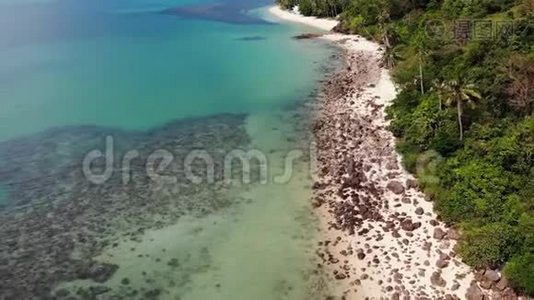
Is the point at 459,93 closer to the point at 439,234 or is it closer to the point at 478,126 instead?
the point at 478,126

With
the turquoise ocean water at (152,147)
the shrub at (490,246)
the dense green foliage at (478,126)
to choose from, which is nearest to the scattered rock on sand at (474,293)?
the shrub at (490,246)

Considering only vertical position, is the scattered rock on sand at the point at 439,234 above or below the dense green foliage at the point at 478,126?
below

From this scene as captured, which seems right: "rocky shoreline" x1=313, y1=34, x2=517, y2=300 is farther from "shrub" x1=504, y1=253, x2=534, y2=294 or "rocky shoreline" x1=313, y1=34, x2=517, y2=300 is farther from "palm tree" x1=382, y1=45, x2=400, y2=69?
"palm tree" x1=382, y1=45, x2=400, y2=69

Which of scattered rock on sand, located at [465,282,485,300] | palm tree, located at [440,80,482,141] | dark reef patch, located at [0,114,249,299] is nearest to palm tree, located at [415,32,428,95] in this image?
palm tree, located at [440,80,482,141]

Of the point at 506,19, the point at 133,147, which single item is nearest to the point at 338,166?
the point at 133,147

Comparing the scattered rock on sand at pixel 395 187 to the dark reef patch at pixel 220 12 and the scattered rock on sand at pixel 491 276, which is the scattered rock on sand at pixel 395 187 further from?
the dark reef patch at pixel 220 12

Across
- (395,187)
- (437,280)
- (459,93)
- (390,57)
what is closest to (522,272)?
(437,280)

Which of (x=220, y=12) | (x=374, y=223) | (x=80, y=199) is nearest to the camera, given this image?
(x=374, y=223)
